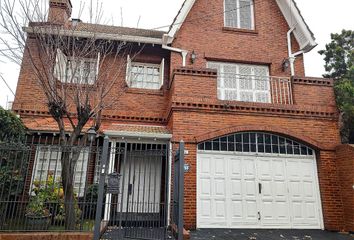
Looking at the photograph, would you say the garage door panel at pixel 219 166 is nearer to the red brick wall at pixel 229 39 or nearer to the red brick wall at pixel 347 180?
the red brick wall at pixel 347 180

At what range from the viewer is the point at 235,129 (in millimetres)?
8734

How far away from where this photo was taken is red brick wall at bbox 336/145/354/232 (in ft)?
26.6

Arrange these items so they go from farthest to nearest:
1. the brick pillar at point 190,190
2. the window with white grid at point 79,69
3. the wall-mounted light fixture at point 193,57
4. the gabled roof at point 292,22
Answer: the gabled roof at point 292,22 < the wall-mounted light fixture at point 193,57 < the brick pillar at point 190,190 < the window with white grid at point 79,69

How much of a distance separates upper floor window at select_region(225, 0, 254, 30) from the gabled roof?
1506mm

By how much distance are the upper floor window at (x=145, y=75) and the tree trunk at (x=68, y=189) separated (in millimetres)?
5366

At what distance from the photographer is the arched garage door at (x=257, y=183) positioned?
329 inches

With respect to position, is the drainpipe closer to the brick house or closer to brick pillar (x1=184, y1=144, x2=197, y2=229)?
the brick house

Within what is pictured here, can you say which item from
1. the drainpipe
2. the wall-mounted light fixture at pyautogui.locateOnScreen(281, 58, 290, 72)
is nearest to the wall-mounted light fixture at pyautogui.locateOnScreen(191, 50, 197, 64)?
the drainpipe

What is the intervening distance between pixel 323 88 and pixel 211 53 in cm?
457

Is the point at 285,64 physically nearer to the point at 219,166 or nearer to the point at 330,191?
the point at 330,191

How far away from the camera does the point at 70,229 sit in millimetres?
5984

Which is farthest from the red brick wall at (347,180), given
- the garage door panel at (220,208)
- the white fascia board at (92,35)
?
the white fascia board at (92,35)

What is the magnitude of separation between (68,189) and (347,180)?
28.0 ft

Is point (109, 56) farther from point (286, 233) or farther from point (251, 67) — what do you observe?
point (286, 233)
